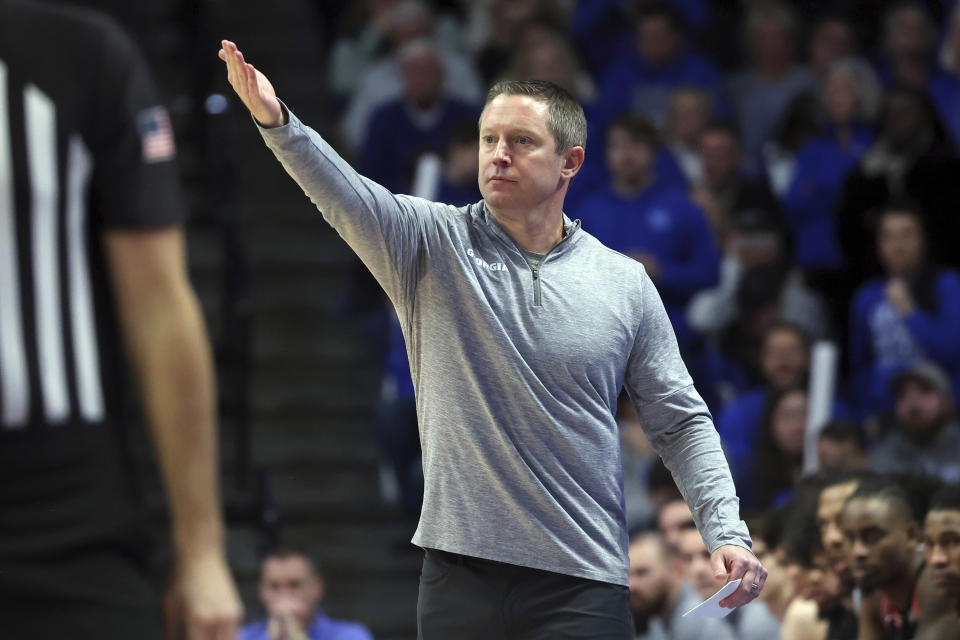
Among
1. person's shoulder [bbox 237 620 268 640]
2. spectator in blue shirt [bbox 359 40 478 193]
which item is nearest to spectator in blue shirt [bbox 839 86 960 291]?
spectator in blue shirt [bbox 359 40 478 193]

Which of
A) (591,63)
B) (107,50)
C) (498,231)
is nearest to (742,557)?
(498,231)

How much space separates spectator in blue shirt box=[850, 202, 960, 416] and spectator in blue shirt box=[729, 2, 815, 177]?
1.67 meters

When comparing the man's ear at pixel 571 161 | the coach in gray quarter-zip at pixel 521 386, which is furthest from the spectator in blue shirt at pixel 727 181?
the coach in gray quarter-zip at pixel 521 386

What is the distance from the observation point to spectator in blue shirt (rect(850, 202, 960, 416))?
7.15m

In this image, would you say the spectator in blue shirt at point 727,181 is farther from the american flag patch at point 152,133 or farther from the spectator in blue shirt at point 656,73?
the american flag patch at point 152,133

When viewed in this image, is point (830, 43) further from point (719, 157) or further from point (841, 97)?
point (719, 157)

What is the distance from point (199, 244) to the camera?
8609mm

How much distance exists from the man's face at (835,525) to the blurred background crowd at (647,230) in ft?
1.80

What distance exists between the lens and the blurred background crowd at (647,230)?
6.95m

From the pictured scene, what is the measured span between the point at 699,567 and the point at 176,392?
3.93 meters

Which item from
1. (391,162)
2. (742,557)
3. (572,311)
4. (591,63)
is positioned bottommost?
(742,557)

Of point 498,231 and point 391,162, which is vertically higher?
point 391,162

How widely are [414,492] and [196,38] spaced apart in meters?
2.77

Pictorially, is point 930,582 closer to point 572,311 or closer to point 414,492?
point 572,311
